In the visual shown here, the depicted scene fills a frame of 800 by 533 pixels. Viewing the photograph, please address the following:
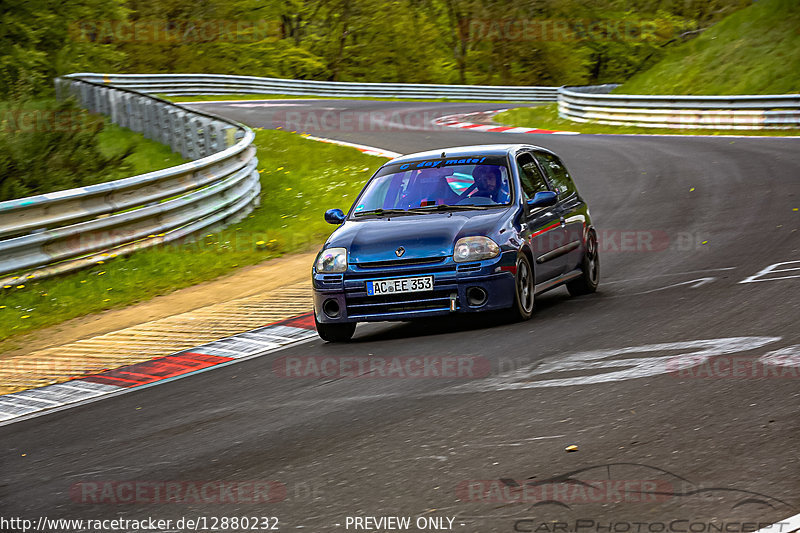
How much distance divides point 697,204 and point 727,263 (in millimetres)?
5045

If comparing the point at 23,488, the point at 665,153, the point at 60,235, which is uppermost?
the point at 23,488

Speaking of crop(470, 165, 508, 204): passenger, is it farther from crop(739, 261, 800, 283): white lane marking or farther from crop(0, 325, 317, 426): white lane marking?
crop(739, 261, 800, 283): white lane marking

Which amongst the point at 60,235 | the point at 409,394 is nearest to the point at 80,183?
the point at 60,235

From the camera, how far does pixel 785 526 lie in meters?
4.23

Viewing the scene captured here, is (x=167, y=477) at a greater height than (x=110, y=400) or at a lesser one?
greater

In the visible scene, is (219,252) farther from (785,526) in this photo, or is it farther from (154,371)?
(785,526)

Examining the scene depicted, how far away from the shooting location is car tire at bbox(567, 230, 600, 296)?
1091 centimetres

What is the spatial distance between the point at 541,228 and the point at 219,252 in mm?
6217

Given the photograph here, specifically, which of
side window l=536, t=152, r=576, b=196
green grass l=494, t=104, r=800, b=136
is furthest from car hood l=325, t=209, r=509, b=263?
green grass l=494, t=104, r=800, b=136

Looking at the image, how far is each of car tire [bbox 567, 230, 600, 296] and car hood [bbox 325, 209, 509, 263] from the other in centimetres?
167

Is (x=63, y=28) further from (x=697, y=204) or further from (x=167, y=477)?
(x=167, y=477)

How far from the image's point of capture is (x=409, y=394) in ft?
23.2

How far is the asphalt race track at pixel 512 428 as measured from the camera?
15.5 feet

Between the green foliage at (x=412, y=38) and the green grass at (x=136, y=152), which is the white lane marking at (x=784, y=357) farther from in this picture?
the green foliage at (x=412, y=38)
